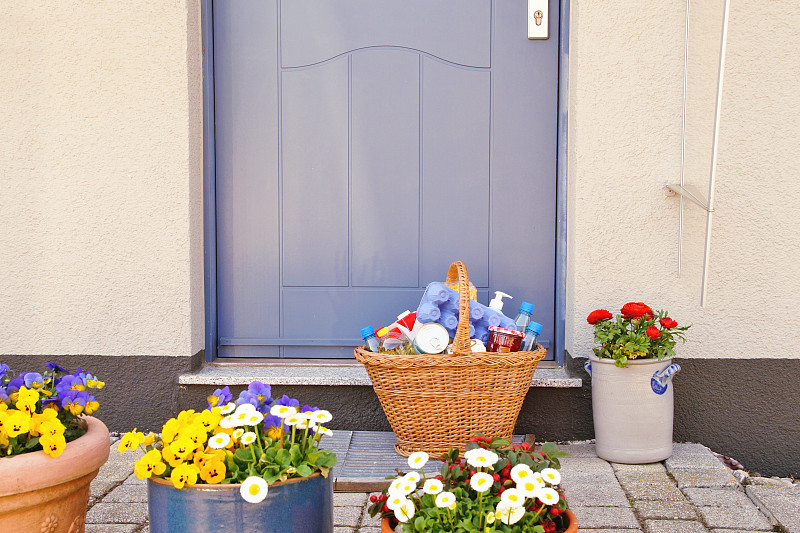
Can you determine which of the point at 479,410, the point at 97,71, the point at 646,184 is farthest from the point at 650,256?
the point at 97,71

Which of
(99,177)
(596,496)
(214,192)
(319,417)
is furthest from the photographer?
(214,192)

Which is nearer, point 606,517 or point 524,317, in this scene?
point 606,517

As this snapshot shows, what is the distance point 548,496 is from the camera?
1293 millimetres

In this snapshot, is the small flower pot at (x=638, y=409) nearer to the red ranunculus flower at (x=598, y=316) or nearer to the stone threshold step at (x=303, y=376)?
the red ranunculus flower at (x=598, y=316)

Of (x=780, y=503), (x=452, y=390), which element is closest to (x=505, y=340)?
(x=452, y=390)

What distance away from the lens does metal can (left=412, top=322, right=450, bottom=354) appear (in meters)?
2.50

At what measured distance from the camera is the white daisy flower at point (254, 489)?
1312mm

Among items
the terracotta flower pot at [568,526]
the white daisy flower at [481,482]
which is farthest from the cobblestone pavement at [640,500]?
the white daisy flower at [481,482]

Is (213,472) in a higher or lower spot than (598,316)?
lower

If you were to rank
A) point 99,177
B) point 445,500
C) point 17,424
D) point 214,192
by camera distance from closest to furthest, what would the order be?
point 445,500 < point 17,424 < point 99,177 < point 214,192

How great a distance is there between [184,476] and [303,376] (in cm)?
157

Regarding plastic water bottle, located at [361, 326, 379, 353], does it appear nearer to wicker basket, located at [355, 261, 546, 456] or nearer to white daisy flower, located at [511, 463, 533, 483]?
wicker basket, located at [355, 261, 546, 456]

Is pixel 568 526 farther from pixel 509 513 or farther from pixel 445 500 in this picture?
pixel 445 500

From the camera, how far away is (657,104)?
2857 mm
